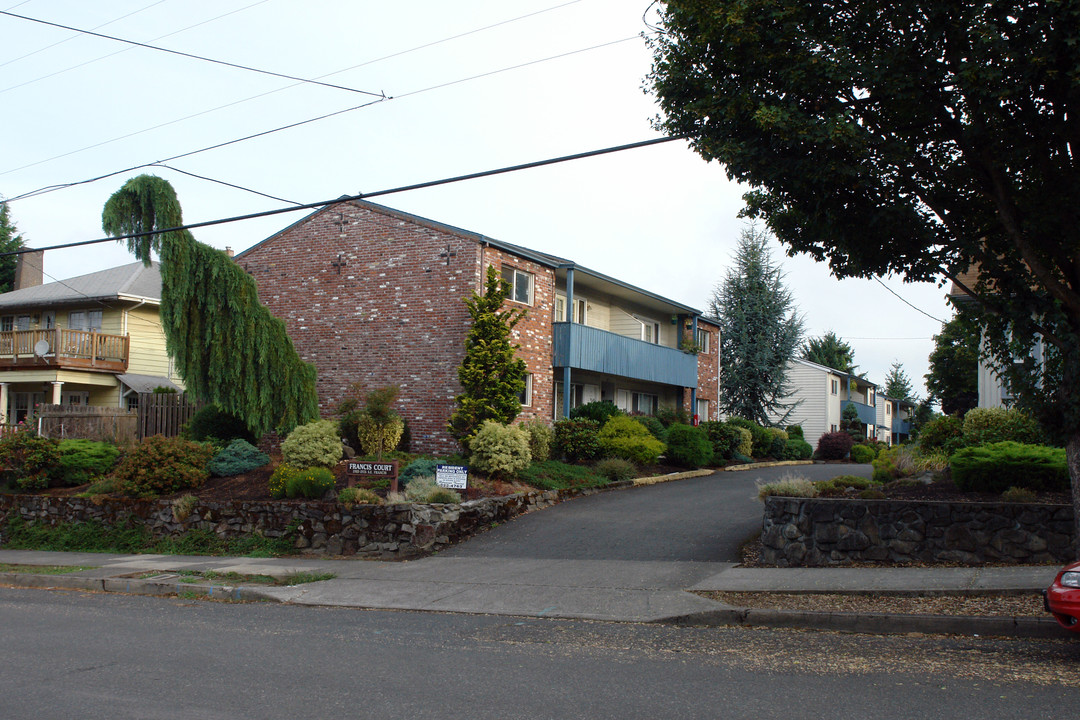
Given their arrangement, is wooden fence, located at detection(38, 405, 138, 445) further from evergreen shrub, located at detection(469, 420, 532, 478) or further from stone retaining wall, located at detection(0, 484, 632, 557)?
evergreen shrub, located at detection(469, 420, 532, 478)

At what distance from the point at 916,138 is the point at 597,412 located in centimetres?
1697

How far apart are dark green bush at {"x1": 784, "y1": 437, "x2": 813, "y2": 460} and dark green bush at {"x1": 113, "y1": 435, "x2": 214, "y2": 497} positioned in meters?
24.6

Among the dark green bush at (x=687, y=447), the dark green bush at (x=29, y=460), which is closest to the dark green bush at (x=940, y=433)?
the dark green bush at (x=687, y=447)

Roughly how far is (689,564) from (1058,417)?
17.7ft

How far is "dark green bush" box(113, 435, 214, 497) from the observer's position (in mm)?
17750

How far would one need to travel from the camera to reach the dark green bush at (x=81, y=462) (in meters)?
19.8

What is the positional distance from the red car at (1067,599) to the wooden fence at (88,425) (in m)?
20.5

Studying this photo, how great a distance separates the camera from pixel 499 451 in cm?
1862

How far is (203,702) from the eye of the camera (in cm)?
634

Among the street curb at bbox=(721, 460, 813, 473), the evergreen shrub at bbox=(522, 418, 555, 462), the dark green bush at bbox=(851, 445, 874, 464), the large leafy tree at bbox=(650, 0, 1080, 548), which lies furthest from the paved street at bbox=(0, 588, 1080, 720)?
the dark green bush at bbox=(851, 445, 874, 464)

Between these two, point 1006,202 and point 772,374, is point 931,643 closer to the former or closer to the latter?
point 1006,202

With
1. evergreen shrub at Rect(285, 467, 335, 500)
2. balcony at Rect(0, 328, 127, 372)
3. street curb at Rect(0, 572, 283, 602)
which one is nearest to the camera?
street curb at Rect(0, 572, 283, 602)

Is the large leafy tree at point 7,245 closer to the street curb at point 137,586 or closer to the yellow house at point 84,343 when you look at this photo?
the yellow house at point 84,343

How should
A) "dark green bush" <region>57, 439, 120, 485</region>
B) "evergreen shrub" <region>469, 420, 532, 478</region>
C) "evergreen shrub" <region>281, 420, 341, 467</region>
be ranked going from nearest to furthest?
"evergreen shrub" <region>281, 420, 341, 467</region>, "evergreen shrub" <region>469, 420, 532, 478</region>, "dark green bush" <region>57, 439, 120, 485</region>
